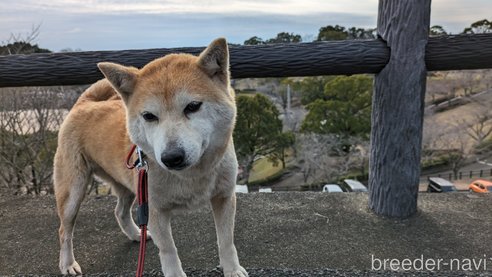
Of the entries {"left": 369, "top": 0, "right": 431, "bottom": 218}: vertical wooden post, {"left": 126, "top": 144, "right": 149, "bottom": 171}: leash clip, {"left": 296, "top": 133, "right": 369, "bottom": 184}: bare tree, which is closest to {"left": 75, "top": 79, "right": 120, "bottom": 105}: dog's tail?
{"left": 126, "top": 144, "right": 149, "bottom": 171}: leash clip

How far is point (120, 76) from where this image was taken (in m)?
2.02

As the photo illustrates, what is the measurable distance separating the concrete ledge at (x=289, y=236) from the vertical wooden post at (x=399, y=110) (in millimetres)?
234

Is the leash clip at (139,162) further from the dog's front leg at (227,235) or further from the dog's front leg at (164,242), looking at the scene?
the dog's front leg at (227,235)

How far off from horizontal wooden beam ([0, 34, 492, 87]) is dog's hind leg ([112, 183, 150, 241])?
95 centimetres

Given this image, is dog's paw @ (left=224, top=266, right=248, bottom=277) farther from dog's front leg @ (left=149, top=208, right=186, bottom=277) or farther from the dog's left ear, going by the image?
the dog's left ear

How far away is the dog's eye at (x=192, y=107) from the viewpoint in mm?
1891

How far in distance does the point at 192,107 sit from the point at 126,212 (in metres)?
1.42

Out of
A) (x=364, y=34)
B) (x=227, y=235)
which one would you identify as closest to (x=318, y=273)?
(x=227, y=235)

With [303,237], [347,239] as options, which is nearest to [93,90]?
[303,237]

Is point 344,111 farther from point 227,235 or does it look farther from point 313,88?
point 227,235

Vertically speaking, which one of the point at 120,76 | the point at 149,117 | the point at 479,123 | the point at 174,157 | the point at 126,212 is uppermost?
the point at 120,76

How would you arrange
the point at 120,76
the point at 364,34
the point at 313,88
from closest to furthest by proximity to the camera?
the point at 120,76 → the point at 364,34 → the point at 313,88

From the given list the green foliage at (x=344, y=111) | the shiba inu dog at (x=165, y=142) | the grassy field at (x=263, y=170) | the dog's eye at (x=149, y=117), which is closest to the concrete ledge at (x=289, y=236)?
→ the shiba inu dog at (x=165, y=142)

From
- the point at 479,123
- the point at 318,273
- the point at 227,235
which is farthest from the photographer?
the point at 479,123
